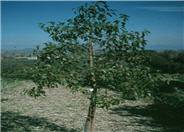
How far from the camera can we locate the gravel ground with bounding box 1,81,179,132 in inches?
244

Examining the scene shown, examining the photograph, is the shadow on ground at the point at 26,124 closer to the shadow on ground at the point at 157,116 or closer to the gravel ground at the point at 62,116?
the gravel ground at the point at 62,116

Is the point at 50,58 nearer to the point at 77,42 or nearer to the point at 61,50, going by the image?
the point at 61,50

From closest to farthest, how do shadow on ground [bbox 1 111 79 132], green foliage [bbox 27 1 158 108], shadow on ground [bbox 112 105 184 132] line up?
green foliage [bbox 27 1 158 108] → shadow on ground [bbox 1 111 79 132] → shadow on ground [bbox 112 105 184 132]

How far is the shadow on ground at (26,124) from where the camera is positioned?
593 cm

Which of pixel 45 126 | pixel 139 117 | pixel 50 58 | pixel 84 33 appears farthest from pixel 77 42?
pixel 139 117

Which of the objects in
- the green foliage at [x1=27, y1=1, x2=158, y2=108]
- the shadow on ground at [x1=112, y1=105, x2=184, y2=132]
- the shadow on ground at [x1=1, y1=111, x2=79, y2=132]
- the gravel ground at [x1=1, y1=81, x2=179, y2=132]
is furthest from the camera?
the shadow on ground at [x1=112, y1=105, x2=184, y2=132]

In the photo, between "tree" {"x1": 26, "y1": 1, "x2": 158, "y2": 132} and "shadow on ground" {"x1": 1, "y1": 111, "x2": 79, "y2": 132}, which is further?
"shadow on ground" {"x1": 1, "y1": 111, "x2": 79, "y2": 132}

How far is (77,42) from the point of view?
3.75 metres

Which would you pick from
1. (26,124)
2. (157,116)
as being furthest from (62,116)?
(157,116)

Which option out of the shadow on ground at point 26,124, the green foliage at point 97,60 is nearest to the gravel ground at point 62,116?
the shadow on ground at point 26,124

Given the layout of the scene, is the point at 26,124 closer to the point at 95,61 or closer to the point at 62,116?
the point at 62,116

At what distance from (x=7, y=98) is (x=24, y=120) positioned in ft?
13.6

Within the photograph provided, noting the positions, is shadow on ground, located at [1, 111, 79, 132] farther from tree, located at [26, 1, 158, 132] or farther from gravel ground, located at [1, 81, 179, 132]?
tree, located at [26, 1, 158, 132]

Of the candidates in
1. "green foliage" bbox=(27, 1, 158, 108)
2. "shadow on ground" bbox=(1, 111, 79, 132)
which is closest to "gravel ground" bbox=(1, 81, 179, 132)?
"shadow on ground" bbox=(1, 111, 79, 132)
